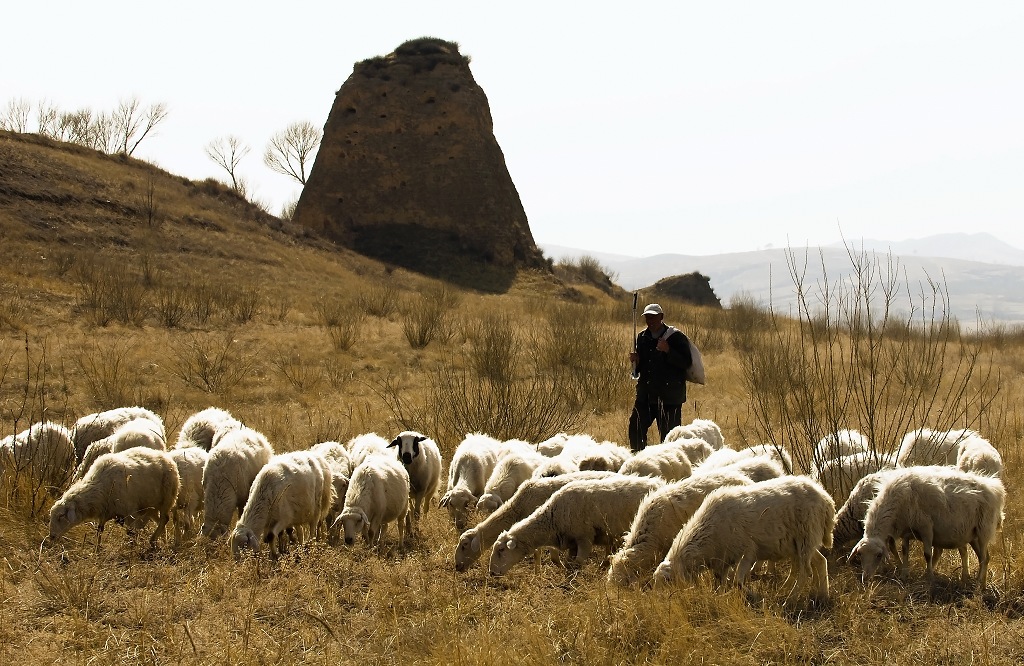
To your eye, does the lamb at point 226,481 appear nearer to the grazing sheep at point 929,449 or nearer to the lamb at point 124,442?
the lamb at point 124,442

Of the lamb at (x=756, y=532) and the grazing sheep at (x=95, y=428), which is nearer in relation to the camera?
the lamb at (x=756, y=532)

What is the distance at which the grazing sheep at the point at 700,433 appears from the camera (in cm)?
927

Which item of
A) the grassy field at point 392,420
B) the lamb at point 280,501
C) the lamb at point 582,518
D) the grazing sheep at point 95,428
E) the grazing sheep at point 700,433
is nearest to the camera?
the grassy field at point 392,420

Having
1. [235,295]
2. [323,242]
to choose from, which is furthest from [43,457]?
[323,242]

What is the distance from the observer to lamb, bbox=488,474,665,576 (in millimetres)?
6340

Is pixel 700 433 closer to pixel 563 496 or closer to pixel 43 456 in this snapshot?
pixel 563 496

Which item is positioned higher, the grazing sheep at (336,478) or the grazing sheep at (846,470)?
the grazing sheep at (846,470)

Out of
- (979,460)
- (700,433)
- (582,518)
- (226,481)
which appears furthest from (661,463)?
(226,481)

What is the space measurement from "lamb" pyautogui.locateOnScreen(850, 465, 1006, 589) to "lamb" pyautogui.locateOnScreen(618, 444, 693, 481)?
84.7 inches

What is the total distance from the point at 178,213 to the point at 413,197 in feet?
40.7

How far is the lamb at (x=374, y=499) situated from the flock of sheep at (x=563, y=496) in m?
0.01

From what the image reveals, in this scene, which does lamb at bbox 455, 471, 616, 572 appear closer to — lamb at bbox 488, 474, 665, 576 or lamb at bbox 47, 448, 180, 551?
lamb at bbox 488, 474, 665, 576

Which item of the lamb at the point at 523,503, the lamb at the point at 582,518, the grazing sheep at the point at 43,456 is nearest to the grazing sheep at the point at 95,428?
the grazing sheep at the point at 43,456

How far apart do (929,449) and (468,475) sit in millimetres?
4408
